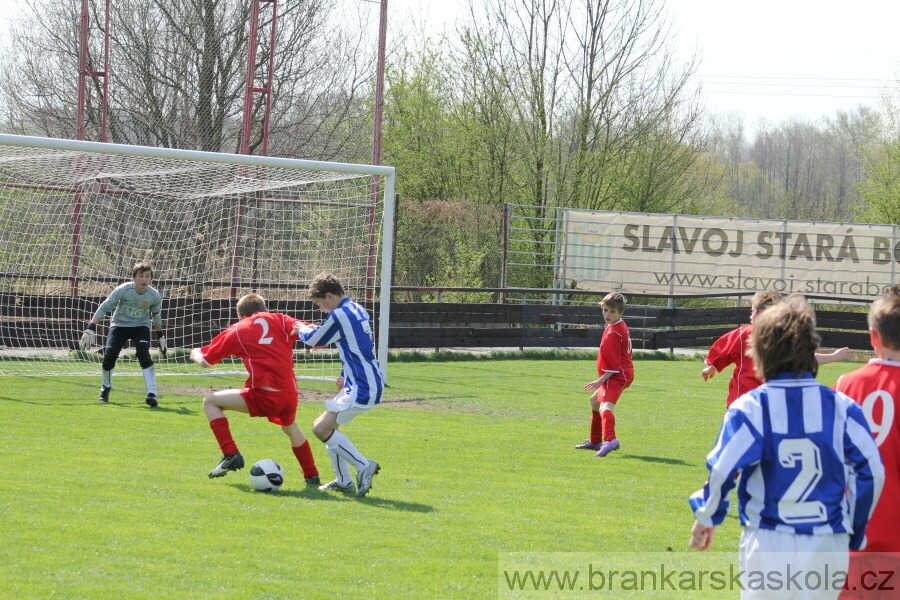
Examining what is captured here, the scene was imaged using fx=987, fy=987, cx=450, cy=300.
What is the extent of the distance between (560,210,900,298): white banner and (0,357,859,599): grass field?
12797 millimetres

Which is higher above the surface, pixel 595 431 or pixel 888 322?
pixel 888 322

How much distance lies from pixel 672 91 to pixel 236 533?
2491 centimetres

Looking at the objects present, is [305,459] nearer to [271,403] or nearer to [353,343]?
[271,403]

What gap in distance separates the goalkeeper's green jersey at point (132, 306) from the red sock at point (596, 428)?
538 cm

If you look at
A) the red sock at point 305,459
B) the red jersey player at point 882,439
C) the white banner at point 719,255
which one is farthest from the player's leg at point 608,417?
the white banner at point 719,255

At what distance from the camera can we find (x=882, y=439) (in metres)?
3.86

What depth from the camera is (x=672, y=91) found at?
2822 centimetres

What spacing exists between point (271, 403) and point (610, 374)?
3.58 meters

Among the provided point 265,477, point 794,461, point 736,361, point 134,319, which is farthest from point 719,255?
point 794,461

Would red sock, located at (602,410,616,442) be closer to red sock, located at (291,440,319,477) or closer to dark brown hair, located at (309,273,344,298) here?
red sock, located at (291,440,319,477)

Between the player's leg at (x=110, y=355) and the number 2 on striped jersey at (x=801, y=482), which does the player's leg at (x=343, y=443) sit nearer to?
the number 2 on striped jersey at (x=801, y=482)

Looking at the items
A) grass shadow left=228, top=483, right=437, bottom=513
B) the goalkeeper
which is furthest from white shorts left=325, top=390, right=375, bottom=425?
the goalkeeper

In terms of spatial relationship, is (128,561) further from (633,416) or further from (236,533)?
(633,416)

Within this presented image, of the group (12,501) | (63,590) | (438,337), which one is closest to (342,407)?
(12,501)
